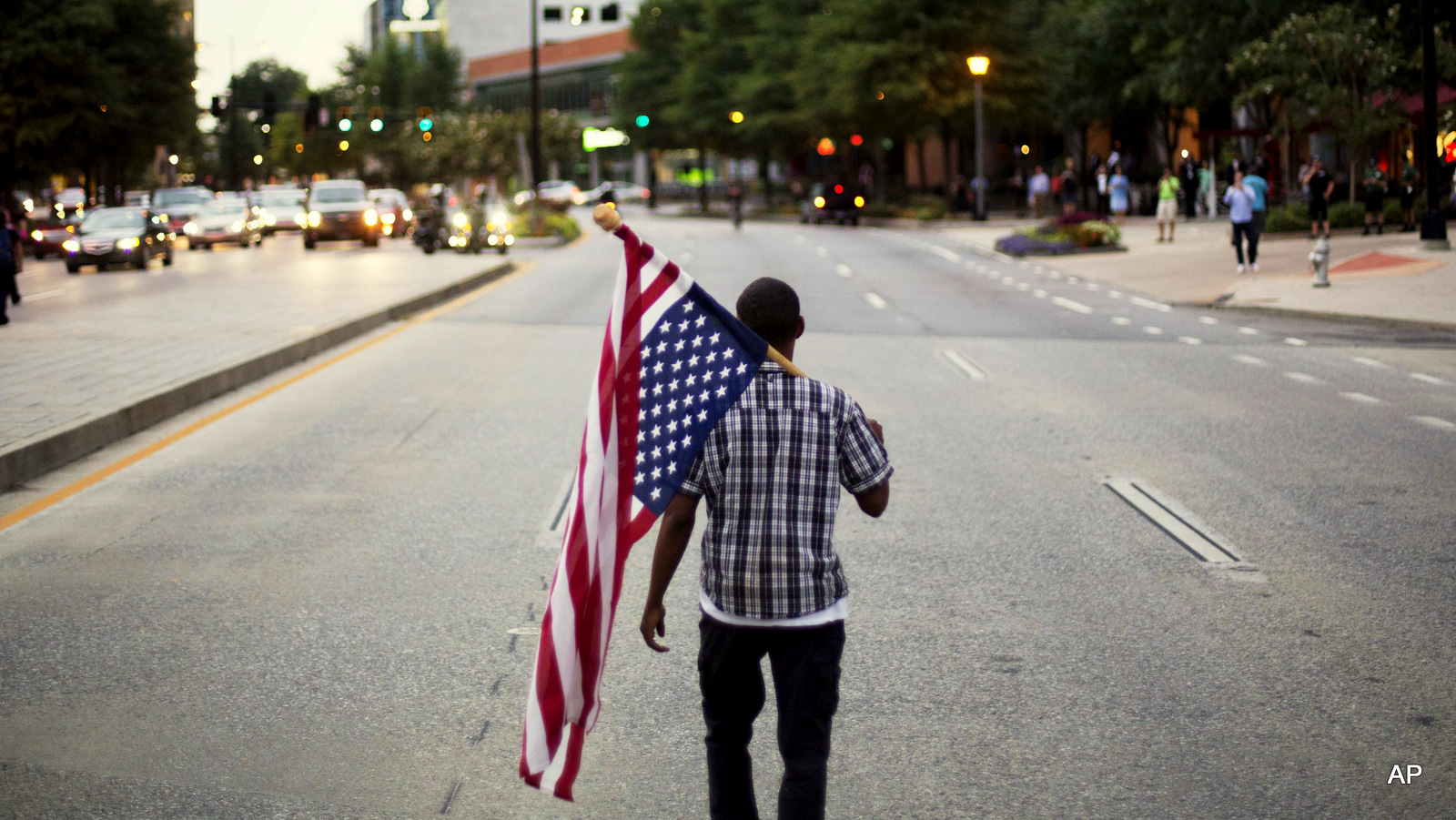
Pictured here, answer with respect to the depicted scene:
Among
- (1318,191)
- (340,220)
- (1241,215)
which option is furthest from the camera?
(340,220)

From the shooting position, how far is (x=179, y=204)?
51250 millimetres

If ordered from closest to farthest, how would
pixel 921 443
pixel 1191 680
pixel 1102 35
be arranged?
pixel 1191 680
pixel 921 443
pixel 1102 35

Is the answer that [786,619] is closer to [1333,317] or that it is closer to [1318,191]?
[1333,317]

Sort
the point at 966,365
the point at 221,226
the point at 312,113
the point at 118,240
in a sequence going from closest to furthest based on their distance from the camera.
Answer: the point at 966,365
the point at 118,240
the point at 221,226
the point at 312,113

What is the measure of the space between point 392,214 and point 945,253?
19984 mm

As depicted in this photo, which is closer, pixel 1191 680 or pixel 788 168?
pixel 1191 680

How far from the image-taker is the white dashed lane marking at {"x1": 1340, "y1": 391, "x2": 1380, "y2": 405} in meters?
12.7

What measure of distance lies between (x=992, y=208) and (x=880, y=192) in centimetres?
513

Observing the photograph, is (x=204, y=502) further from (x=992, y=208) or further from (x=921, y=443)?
(x=992, y=208)

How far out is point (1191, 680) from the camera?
Result: 5574 mm

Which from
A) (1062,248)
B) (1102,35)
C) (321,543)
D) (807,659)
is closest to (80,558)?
(321,543)

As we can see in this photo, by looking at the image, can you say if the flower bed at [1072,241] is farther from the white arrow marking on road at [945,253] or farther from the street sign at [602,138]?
the street sign at [602,138]

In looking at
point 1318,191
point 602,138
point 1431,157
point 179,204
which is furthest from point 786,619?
point 602,138

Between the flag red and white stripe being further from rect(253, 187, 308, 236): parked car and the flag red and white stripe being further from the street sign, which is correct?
the street sign
